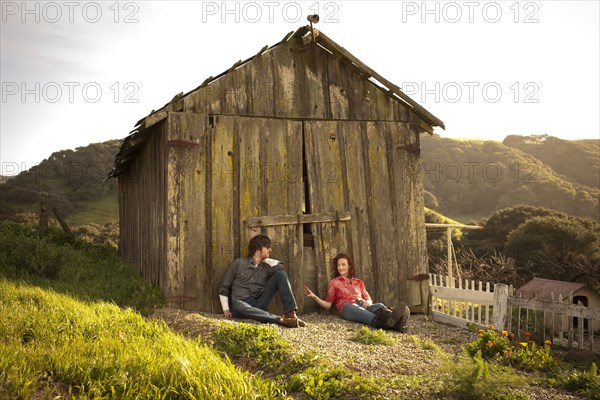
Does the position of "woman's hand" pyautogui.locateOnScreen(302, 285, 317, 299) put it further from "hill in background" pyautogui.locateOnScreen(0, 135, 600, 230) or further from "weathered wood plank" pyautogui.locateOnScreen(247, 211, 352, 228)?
"hill in background" pyautogui.locateOnScreen(0, 135, 600, 230)

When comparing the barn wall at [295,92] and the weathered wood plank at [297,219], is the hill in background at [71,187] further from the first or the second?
the weathered wood plank at [297,219]

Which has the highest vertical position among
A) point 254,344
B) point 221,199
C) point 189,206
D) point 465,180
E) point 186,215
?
point 465,180

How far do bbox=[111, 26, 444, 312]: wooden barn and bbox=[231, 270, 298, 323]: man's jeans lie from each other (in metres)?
0.68

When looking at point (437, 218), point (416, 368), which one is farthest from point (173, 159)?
point (437, 218)

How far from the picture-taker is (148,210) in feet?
36.6

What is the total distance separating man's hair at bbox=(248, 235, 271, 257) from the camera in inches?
365

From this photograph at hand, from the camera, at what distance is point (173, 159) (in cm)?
928

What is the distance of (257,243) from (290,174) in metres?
1.57

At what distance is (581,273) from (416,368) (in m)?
12.6

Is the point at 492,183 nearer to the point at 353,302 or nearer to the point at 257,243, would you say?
the point at 353,302

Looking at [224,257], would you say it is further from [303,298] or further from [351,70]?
[351,70]

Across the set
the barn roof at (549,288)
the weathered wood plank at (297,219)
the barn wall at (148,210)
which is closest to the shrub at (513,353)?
the weathered wood plank at (297,219)

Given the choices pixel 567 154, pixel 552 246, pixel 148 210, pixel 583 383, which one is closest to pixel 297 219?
pixel 148 210

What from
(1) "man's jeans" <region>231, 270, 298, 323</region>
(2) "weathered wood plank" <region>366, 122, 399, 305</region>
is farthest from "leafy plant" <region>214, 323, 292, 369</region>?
(2) "weathered wood plank" <region>366, 122, 399, 305</region>
